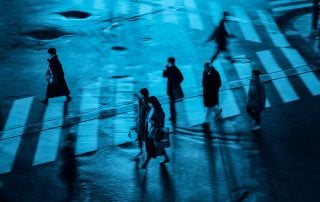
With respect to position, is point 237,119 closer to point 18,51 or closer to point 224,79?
point 224,79

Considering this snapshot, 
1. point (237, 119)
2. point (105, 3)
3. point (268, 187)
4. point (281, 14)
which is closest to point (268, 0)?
point (281, 14)

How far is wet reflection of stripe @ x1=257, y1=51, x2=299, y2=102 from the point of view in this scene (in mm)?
14688

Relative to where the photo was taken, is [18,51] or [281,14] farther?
[281,14]

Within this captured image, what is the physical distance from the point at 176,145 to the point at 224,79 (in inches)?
170

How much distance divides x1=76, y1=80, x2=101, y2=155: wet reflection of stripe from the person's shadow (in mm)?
161

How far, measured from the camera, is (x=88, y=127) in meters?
13.3

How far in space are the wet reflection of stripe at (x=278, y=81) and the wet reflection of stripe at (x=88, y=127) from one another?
530 cm

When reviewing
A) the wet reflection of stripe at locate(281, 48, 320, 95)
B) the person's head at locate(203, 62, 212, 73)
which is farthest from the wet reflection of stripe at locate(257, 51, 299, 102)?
the person's head at locate(203, 62, 212, 73)

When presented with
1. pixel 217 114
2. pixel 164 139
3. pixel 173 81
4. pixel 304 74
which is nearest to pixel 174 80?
pixel 173 81

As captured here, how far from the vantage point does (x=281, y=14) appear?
21.2m

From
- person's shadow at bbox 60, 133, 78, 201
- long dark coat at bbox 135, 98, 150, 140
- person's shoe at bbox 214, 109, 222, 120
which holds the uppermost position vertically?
person's shoe at bbox 214, 109, 222, 120

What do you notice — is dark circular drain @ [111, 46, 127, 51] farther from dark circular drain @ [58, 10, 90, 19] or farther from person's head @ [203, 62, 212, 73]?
person's head @ [203, 62, 212, 73]

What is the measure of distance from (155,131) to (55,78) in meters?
4.40

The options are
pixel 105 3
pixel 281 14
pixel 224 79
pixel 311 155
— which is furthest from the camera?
pixel 105 3
